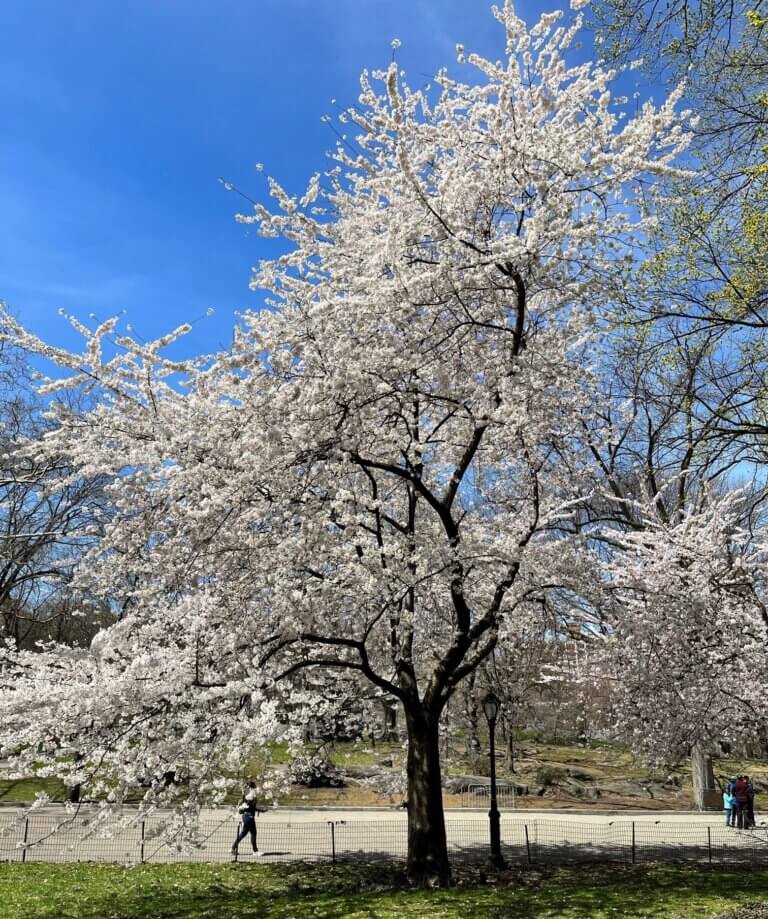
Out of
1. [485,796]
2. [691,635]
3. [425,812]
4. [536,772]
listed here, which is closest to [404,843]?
[425,812]

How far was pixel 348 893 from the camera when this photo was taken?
36.7ft

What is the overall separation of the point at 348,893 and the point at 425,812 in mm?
1579

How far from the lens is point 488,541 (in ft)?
38.4

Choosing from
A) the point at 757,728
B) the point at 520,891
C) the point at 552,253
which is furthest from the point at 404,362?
the point at 757,728

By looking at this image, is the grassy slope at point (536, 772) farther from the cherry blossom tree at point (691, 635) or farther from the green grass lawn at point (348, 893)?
the cherry blossom tree at point (691, 635)

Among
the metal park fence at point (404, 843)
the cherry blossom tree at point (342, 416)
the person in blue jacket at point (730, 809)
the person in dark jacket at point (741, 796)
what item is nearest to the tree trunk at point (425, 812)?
the cherry blossom tree at point (342, 416)

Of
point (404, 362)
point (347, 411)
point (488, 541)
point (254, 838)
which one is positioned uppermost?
point (404, 362)

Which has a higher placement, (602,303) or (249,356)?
(602,303)

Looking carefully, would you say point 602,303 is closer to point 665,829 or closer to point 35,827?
point 665,829

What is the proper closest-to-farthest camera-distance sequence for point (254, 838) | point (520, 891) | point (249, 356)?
1. point (249, 356)
2. point (520, 891)
3. point (254, 838)

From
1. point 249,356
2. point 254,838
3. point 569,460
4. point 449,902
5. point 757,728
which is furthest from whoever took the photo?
point 254,838

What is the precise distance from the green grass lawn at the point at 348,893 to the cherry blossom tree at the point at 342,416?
1.44 m

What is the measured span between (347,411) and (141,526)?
309 centimetres

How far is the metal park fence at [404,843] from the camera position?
49.7 ft
